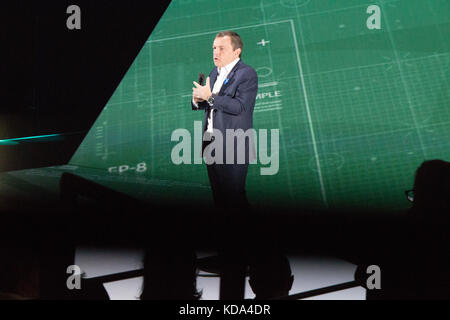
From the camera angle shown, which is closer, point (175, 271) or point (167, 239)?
point (175, 271)

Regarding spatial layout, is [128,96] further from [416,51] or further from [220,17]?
[416,51]

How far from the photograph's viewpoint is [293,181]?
7.34 ft

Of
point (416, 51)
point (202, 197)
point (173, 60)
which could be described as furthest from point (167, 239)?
point (416, 51)

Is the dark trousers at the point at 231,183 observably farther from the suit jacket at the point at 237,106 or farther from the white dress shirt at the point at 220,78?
the white dress shirt at the point at 220,78

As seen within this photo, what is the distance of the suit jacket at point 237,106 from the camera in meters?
1.88

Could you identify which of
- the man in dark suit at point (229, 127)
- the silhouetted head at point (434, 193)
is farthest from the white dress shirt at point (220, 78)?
the silhouetted head at point (434, 193)

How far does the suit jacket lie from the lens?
1883 mm

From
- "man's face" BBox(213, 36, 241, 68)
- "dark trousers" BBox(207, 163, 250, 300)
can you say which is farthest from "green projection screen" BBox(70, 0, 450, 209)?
"man's face" BBox(213, 36, 241, 68)

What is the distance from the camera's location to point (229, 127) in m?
1.91

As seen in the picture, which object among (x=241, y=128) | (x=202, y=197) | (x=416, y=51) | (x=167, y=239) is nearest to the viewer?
(x=241, y=128)
